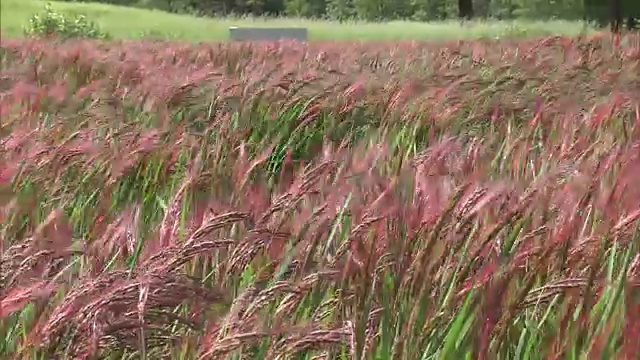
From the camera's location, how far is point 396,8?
58344 millimetres

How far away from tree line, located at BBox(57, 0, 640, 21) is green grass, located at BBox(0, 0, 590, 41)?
910cm

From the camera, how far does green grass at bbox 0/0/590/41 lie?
19.3 metres

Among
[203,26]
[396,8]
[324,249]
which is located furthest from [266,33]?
[396,8]

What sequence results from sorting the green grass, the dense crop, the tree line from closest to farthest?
the dense crop < the green grass < the tree line

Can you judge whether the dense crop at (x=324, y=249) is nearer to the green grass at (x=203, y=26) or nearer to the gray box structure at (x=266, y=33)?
the gray box structure at (x=266, y=33)

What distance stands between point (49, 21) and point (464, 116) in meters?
13.5

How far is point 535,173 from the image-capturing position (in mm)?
1823

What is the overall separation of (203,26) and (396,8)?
37.1 metres

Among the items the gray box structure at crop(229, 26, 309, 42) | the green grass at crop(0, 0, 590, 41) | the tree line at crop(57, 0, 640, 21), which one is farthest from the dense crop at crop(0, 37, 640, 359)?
the tree line at crop(57, 0, 640, 21)

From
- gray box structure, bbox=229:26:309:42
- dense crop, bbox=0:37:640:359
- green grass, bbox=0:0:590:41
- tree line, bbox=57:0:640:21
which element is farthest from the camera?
tree line, bbox=57:0:640:21

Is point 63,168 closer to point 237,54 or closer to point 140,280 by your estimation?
point 140,280

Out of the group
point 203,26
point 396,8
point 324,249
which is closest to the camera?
point 324,249

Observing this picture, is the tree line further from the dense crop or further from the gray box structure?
the dense crop

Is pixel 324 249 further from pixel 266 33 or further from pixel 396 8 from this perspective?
pixel 396 8
